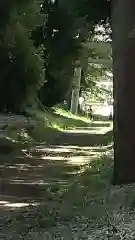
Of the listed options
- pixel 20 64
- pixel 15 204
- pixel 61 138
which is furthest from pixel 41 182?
pixel 61 138

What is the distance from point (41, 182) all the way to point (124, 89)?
14.7 feet

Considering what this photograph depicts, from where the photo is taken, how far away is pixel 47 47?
A: 2652cm

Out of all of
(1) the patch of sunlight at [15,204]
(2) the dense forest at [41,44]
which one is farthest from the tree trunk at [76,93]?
(1) the patch of sunlight at [15,204]

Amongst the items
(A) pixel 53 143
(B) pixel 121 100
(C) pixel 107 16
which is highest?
(C) pixel 107 16

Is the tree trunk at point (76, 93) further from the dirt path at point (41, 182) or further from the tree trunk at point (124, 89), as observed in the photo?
the tree trunk at point (124, 89)

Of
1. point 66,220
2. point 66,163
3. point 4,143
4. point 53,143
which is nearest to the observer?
point 66,220

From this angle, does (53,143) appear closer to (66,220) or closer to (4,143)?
(4,143)

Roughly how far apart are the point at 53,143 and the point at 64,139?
1.79 metres

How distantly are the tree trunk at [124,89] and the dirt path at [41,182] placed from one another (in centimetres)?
106

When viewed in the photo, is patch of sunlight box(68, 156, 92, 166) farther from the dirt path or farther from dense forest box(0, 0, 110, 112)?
dense forest box(0, 0, 110, 112)

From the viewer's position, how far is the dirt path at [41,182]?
846cm

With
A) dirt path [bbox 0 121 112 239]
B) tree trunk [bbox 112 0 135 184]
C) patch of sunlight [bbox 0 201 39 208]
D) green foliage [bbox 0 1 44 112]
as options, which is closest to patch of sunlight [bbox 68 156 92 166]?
dirt path [bbox 0 121 112 239]

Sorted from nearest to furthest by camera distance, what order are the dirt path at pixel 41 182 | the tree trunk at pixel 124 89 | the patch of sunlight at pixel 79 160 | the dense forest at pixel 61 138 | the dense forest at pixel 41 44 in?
the dense forest at pixel 61 138 → the dirt path at pixel 41 182 → the tree trunk at pixel 124 89 → the dense forest at pixel 41 44 → the patch of sunlight at pixel 79 160

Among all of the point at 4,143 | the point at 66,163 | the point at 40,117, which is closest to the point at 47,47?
the point at 40,117
